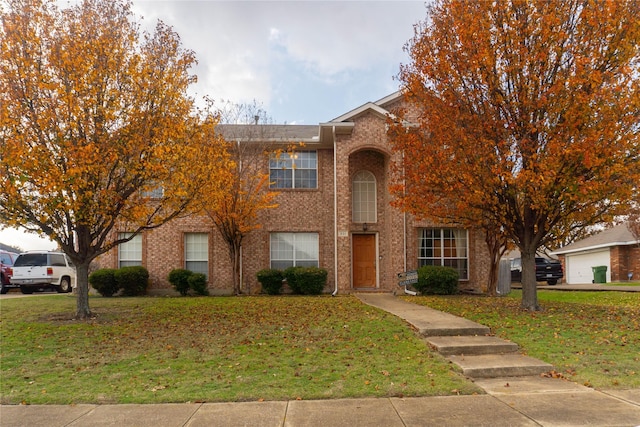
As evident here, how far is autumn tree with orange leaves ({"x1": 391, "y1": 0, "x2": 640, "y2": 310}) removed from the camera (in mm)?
9602

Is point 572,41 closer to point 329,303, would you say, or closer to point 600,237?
point 329,303

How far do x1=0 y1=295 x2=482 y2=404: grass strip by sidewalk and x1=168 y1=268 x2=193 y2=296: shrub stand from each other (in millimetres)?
5887

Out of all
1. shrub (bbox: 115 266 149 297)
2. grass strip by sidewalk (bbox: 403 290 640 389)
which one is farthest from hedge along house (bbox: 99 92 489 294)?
grass strip by sidewalk (bbox: 403 290 640 389)

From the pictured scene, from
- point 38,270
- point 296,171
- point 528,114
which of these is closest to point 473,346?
point 528,114

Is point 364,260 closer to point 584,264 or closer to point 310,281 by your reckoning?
point 310,281

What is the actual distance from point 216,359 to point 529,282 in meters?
8.27

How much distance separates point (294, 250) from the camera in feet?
61.5

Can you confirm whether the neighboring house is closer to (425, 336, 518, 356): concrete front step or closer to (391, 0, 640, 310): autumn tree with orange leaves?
(391, 0, 640, 310): autumn tree with orange leaves

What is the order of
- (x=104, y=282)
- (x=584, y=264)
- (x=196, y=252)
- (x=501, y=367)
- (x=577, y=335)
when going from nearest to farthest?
(x=501, y=367)
(x=577, y=335)
(x=104, y=282)
(x=196, y=252)
(x=584, y=264)

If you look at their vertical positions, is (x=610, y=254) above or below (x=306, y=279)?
above

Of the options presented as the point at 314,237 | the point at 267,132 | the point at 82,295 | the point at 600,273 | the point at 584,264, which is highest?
the point at 267,132

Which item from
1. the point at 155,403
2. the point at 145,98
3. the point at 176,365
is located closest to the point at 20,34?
the point at 145,98

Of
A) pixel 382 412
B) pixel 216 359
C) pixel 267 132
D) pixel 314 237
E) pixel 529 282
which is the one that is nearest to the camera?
pixel 382 412

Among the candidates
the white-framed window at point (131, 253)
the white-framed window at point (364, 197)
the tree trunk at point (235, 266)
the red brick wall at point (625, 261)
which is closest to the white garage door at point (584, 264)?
the red brick wall at point (625, 261)
